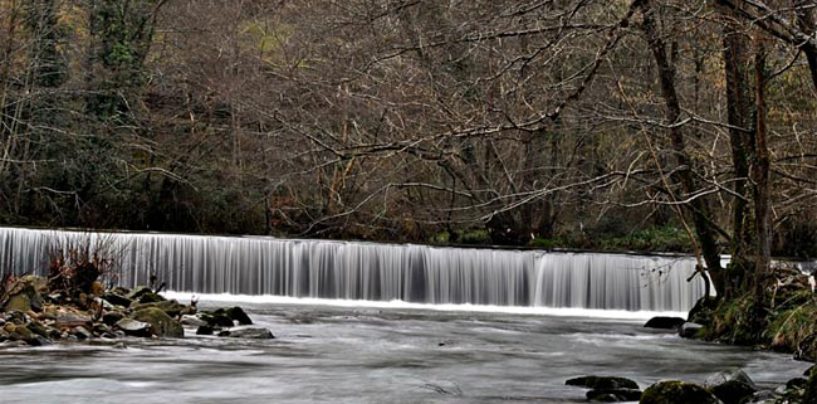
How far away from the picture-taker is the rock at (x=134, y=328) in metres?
14.8

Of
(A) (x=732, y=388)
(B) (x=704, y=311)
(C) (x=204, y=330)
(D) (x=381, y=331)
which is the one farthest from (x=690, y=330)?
(A) (x=732, y=388)

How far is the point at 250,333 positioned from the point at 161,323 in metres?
1.21

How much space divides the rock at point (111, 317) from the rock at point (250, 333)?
1.34m

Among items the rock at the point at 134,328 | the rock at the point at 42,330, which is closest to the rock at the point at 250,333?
the rock at the point at 134,328

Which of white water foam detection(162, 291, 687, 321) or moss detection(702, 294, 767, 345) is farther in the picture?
white water foam detection(162, 291, 687, 321)

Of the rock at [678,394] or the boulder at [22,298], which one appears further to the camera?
the boulder at [22,298]

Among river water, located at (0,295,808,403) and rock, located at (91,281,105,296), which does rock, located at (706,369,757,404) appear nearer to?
river water, located at (0,295,808,403)

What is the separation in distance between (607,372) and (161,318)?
19.5ft

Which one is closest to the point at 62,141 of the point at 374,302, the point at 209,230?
the point at 209,230

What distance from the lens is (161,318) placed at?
1525 cm

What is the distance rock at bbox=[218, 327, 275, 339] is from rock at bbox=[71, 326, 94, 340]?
1911 mm

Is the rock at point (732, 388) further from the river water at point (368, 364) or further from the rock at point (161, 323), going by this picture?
the rock at point (161, 323)

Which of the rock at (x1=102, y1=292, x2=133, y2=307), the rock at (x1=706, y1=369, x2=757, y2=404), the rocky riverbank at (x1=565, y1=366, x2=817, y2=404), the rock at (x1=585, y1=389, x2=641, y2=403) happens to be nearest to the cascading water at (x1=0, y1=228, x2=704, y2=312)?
the rock at (x1=102, y1=292, x2=133, y2=307)

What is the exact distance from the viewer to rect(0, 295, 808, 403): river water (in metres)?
10.5
